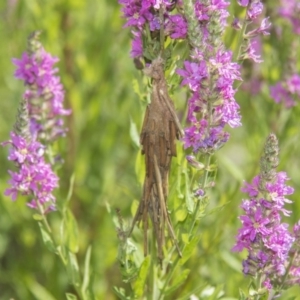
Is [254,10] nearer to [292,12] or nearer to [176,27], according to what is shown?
[176,27]

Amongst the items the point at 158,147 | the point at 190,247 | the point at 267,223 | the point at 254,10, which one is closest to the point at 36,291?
the point at 190,247

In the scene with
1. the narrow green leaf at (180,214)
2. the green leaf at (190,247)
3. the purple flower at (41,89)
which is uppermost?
the purple flower at (41,89)

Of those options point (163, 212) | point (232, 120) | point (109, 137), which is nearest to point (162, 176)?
point (163, 212)

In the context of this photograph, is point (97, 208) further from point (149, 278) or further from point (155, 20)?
point (155, 20)

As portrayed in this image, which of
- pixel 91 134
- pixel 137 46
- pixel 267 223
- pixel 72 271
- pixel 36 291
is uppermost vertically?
pixel 137 46

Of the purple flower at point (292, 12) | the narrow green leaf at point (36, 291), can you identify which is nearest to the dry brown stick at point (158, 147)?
the narrow green leaf at point (36, 291)

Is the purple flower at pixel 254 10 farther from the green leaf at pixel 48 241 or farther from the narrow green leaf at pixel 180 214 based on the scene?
the green leaf at pixel 48 241
